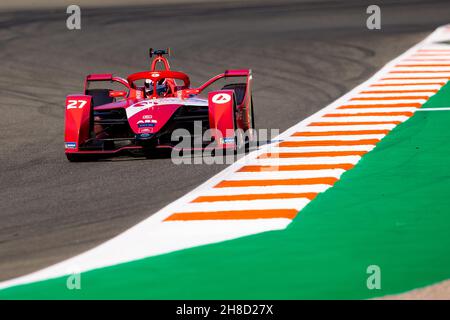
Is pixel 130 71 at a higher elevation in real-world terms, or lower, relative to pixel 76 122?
→ higher

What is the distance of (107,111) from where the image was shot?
15.4 metres

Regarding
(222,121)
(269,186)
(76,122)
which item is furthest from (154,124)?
(269,186)

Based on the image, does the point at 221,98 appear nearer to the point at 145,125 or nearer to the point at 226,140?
the point at 226,140

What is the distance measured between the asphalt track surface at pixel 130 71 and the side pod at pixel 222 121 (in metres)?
0.49

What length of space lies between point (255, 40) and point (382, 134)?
43.8 feet

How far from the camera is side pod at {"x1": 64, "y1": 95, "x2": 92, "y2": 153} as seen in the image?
14766 millimetres

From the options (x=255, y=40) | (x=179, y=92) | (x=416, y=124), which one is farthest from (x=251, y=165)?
(x=255, y=40)

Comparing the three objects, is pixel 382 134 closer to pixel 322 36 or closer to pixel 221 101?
pixel 221 101

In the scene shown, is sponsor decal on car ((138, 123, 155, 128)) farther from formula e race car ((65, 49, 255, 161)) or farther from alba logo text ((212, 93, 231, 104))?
alba logo text ((212, 93, 231, 104))

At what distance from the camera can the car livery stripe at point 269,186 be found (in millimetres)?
10227

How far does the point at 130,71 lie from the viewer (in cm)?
2511

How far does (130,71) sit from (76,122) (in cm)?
1040

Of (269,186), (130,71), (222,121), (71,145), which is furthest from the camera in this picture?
(130,71)

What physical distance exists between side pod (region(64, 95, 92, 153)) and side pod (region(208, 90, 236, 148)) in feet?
5.09
